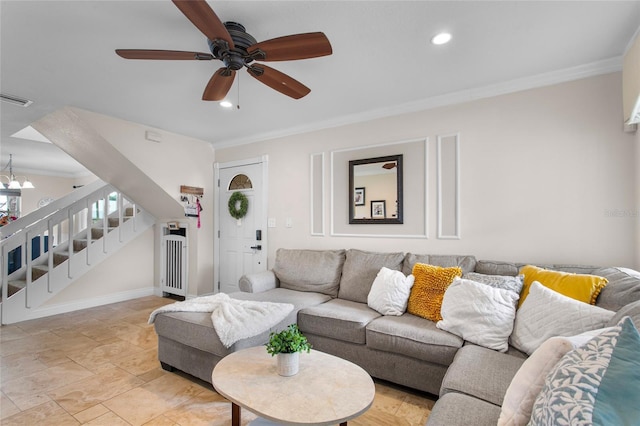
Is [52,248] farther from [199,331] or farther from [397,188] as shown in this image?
[397,188]

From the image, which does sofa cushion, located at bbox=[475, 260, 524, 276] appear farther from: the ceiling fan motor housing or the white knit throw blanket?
the ceiling fan motor housing

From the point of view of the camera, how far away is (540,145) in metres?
2.57

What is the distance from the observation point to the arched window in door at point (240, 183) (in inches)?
173

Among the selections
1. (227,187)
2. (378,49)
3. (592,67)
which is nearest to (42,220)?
(227,187)

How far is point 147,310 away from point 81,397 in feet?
7.06

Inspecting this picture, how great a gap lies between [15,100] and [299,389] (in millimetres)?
3687

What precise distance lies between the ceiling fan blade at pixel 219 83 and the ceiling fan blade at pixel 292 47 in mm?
266

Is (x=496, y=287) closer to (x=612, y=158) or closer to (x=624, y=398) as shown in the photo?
(x=612, y=158)

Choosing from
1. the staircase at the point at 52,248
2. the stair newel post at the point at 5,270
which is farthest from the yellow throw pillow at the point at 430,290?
the stair newel post at the point at 5,270

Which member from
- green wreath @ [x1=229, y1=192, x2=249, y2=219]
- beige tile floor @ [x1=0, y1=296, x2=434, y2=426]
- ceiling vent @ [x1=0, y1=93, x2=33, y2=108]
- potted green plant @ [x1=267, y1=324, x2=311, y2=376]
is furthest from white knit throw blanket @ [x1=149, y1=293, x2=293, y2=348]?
ceiling vent @ [x1=0, y1=93, x2=33, y2=108]

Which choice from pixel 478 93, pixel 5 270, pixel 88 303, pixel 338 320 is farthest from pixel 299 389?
pixel 5 270

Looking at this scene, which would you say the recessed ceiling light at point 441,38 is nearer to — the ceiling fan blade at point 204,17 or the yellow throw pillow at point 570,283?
the ceiling fan blade at point 204,17

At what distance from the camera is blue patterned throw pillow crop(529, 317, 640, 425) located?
2.18ft

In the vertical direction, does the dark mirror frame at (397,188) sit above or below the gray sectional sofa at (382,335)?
above
